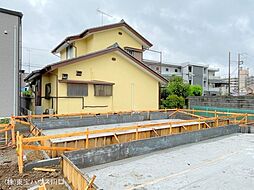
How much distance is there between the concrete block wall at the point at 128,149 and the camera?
14.1 feet

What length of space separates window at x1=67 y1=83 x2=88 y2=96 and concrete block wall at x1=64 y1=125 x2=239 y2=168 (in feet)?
19.8

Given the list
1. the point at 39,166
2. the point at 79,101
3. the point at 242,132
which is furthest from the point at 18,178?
the point at 242,132

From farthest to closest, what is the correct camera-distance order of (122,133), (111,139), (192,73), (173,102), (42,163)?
1. (192,73)
2. (173,102)
3. (122,133)
4. (111,139)
5. (42,163)

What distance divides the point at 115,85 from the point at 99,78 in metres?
1.14

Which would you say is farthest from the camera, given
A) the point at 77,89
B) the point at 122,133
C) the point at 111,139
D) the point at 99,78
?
the point at 99,78

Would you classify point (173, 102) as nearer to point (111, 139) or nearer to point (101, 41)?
point (101, 41)

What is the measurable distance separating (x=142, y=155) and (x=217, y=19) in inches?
479

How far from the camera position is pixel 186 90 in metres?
18.1

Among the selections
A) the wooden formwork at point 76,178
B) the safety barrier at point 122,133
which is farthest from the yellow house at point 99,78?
the wooden formwork at point 76,178

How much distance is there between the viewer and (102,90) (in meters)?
11.4

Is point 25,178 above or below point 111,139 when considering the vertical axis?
below

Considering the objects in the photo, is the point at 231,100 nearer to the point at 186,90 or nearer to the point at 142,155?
the point at 186,90

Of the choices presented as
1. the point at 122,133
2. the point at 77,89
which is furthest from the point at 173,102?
the point at 122,133

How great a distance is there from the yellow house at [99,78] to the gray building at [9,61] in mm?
1577
